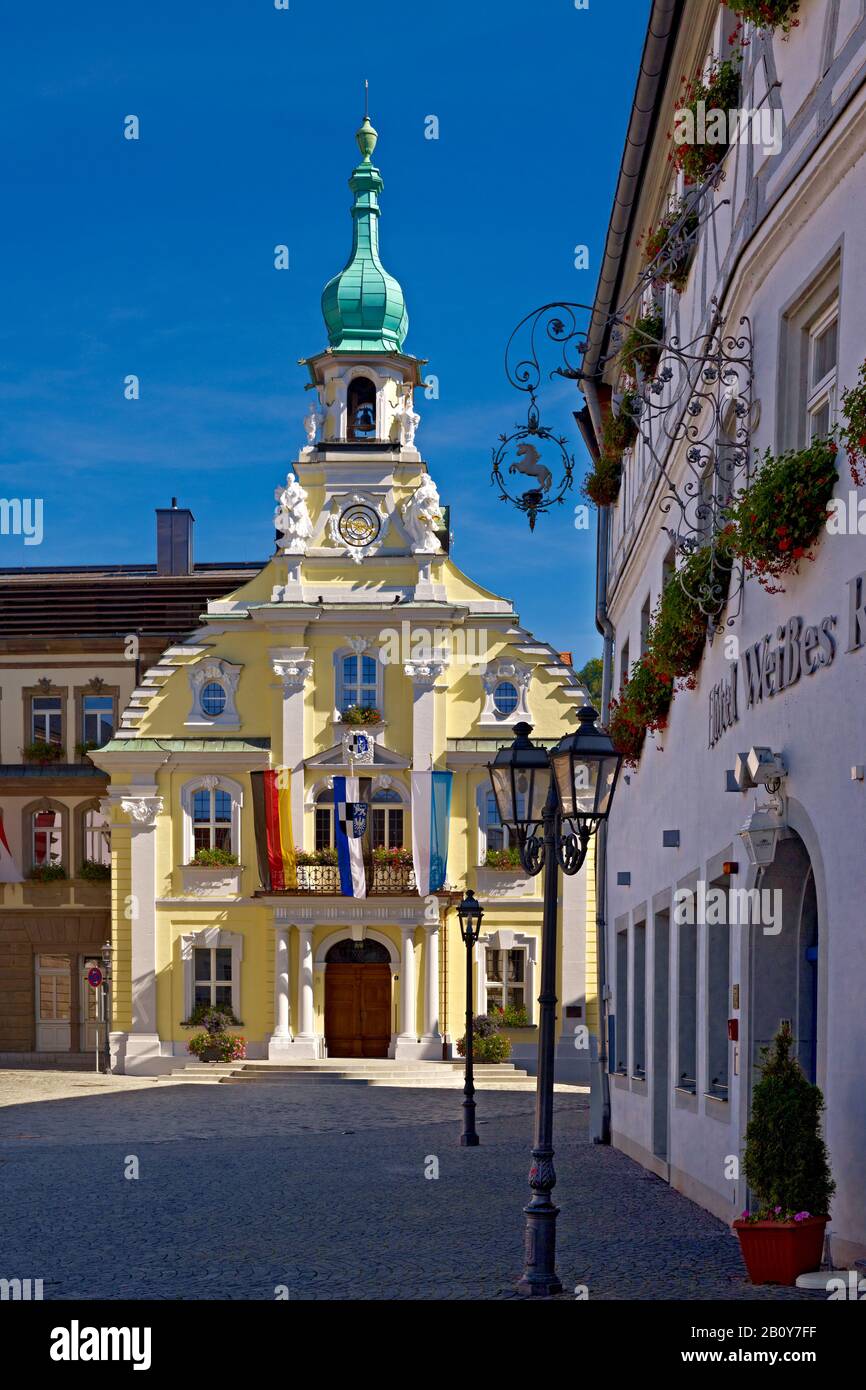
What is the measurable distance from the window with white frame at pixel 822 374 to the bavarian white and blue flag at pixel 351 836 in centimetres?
2819

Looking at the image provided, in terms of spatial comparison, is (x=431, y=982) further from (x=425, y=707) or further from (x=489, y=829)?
(x=425, y=707)

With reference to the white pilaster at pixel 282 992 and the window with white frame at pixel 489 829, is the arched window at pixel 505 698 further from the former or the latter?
the white pilaster at pixel 282 992

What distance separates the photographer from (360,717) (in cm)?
4203

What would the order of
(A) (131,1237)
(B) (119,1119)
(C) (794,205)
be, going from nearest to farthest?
(C) (794,205), (A) (131,1237), (B) (119,1119)

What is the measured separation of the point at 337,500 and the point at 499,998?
1183cm

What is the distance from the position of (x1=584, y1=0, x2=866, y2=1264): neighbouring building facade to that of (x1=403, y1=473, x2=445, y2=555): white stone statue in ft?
72.8

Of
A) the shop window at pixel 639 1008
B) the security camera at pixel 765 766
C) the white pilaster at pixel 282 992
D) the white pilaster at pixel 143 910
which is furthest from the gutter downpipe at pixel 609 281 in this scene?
the white pilaster at pixel 143 910

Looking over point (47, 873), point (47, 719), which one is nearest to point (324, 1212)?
point (47, 873)

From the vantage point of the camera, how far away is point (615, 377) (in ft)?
82.0

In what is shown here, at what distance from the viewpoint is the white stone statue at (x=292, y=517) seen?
42.8 m

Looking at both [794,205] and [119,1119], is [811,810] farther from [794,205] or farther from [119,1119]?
[119,1119]

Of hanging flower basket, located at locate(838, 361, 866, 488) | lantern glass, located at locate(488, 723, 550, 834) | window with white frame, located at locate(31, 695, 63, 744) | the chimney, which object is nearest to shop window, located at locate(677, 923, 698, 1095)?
lantern glass, located at locate(488, 723, 550, 834)

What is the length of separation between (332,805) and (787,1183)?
3213 centimetres
